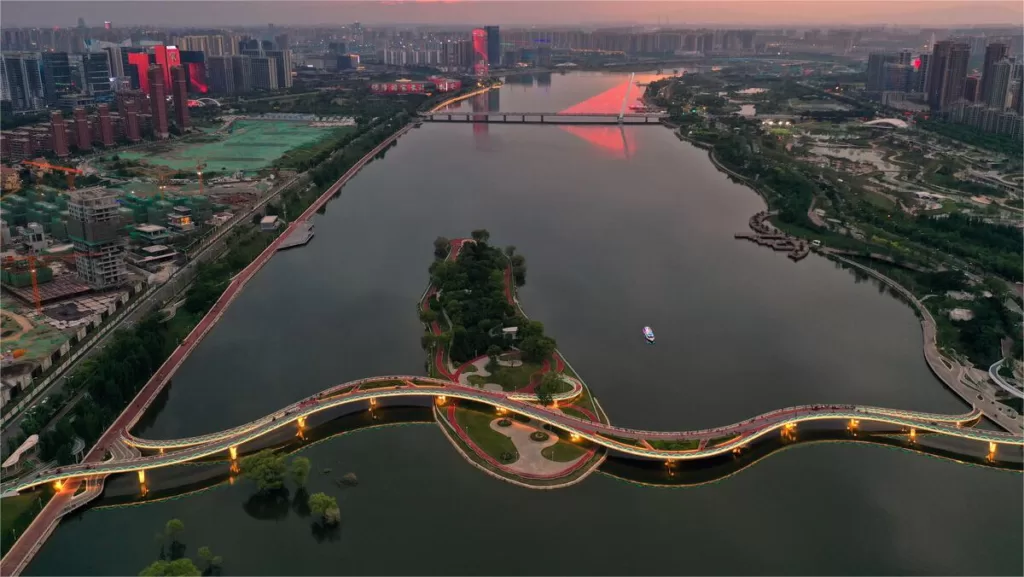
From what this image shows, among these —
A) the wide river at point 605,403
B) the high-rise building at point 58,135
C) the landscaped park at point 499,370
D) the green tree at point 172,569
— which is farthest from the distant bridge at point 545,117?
the green tree at point 172,569

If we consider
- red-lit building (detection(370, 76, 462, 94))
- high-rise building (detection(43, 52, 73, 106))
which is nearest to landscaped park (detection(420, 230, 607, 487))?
high-rise building (detection(43, 52, 73, 106))

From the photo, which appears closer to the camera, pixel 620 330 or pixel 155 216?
pixel 620 330

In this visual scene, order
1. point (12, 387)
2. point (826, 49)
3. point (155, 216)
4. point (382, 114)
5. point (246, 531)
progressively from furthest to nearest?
point (826, 49), point (382, 114), point (155, 216), point (12, 387), point (246, 531)

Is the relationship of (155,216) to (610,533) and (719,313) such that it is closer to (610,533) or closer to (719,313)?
(719,313)

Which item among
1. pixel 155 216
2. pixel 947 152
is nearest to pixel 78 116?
pixel 155 216

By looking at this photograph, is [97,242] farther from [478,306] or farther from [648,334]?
[648,334]

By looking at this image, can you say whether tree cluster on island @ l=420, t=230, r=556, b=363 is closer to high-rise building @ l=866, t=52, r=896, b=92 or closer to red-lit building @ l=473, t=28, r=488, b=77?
high-rise building @ l=866, t=52, r=896, b=92
